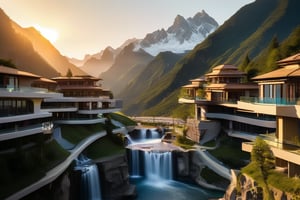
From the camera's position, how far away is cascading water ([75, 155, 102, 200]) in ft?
144

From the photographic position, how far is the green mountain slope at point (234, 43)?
149m

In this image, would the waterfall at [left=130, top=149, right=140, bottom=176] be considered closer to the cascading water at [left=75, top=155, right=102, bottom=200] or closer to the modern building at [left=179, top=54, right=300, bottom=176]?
the modern building at [left=179, top=54, right=300, bottom=176]

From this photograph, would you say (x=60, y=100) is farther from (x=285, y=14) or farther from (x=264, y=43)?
(x=285, y=14)

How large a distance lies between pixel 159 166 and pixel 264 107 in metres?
31.0

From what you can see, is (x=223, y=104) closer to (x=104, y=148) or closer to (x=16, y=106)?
(x=104, y=148)

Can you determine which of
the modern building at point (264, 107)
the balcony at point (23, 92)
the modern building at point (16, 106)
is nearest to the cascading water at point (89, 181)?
the modern building at point (16, 106)

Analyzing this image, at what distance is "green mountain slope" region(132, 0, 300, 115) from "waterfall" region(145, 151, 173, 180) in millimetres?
81282

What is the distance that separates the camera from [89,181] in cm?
4447

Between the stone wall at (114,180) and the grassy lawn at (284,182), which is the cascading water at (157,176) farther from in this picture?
the grassy lawn at (284,182)

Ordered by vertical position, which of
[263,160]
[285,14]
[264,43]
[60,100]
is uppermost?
[285,14]

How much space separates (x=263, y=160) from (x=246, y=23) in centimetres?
17471

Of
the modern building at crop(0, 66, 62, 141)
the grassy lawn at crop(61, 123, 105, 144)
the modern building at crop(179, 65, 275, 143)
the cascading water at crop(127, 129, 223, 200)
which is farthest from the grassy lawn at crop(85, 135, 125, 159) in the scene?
the modern building at crop(179, 65, 275, 143)

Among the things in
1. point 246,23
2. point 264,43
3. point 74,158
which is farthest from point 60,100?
point 246,23

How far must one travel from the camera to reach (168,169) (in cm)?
5878
